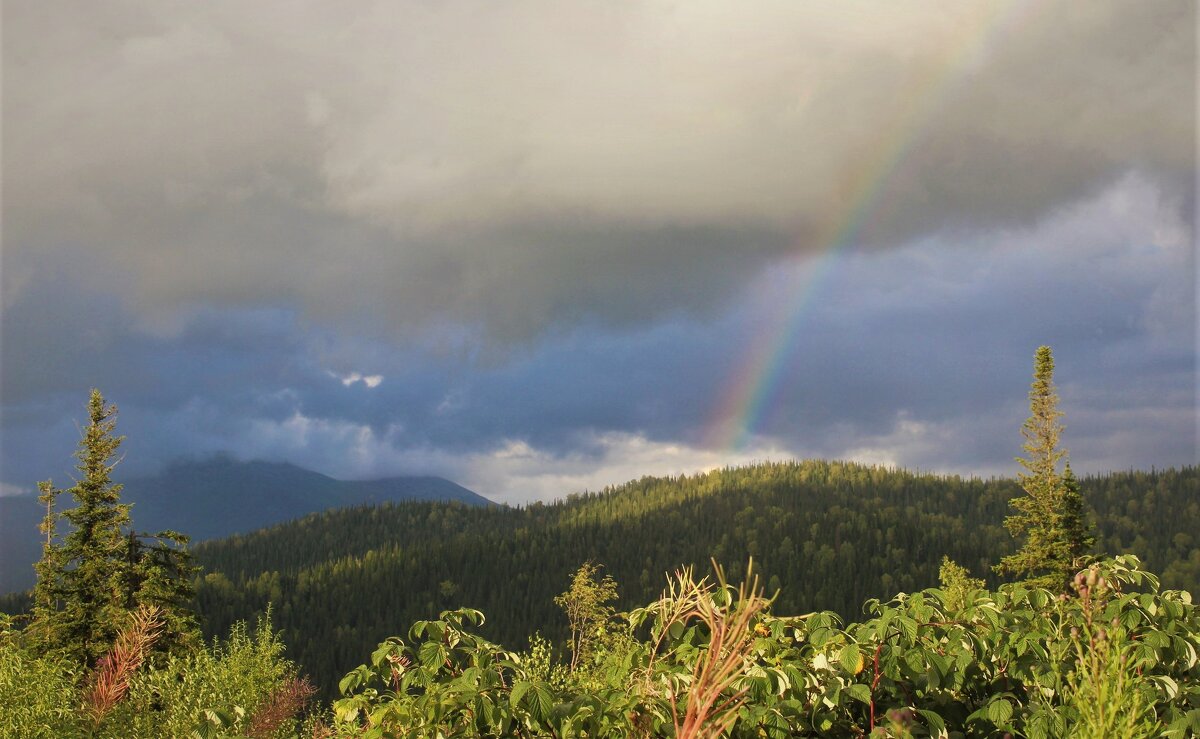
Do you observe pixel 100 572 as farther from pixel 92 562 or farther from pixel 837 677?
pixel 837 677

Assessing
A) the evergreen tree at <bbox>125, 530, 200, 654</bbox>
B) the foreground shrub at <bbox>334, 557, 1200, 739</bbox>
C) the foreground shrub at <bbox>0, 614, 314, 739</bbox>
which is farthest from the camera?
the evergreen tree at <bbox>125, 530, 200, 654</bbox>

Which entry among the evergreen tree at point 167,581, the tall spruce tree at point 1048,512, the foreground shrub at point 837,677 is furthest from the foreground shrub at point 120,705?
the tall spruce tree at point 1048,512

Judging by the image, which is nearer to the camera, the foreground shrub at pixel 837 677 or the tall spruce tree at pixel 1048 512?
the foreground shrub at pixel 837 677

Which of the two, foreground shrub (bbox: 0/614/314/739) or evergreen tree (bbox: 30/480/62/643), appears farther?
evergreen tree (bbox: 30/480/62/643)

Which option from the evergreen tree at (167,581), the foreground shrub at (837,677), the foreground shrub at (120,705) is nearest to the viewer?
the foreground shrub at (837,677)

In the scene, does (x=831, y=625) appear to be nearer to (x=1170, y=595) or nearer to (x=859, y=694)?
(x=859, y=694)

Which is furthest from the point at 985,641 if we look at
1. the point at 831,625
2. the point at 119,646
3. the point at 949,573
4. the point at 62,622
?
the point at 949,573

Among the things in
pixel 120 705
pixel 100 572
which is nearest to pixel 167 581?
pixel 100 572

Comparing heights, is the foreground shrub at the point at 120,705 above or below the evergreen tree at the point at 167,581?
above

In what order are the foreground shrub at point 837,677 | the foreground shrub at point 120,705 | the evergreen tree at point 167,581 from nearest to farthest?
the foreground shrub at point 837,677 < the foreground shrub at point 120,705 < the evergreen tree at point 167,581

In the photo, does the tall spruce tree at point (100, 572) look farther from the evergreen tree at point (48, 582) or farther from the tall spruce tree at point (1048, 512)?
the tall spruce tree at point (1048, 512)

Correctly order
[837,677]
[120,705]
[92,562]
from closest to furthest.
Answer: [837,677] < [120,705] < [92,562]

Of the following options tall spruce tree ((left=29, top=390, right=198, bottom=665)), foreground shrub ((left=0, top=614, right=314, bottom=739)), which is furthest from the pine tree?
foreground shrub ((left=0, top=614, right=314, bottom=739))

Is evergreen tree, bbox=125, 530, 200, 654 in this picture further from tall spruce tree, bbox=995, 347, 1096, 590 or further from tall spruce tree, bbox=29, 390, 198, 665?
tall spruce tree, bbox=995, 347, 1096, 590
